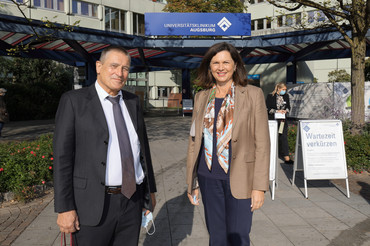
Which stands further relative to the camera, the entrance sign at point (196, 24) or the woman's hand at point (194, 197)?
the entrance sign at point (196, 24)

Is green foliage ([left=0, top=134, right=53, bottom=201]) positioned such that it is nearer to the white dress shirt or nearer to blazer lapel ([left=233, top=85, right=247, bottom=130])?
the white dress shirt

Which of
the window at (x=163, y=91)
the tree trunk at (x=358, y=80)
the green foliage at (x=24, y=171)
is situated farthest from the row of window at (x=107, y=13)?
the tree trunk at (x=358, y=80)

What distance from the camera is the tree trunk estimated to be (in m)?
8.23

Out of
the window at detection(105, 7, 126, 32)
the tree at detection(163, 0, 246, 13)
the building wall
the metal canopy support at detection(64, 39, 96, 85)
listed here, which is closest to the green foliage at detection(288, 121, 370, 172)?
the metal canopy support at detection(64, 39, 96, 85)

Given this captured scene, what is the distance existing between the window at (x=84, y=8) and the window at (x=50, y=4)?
1.09 meters

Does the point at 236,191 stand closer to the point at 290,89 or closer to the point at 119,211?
the point at 119,211

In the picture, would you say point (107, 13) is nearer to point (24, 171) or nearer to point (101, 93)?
point (24, 171)

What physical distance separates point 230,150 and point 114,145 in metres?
0.87

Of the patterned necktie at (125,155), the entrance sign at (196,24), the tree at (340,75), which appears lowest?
the patterned necktie at (125,155)

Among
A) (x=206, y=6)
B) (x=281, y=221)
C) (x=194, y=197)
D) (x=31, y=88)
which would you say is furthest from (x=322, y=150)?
(x=206, y=6)

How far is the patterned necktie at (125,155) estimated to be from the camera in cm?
210

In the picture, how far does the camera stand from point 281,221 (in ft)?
13.8

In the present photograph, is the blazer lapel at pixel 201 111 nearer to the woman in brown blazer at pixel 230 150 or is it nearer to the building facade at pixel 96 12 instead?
the woman in brown blazer at pixel 230 150

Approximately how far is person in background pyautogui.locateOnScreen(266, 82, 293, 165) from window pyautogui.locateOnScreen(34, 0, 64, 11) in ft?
81.3
